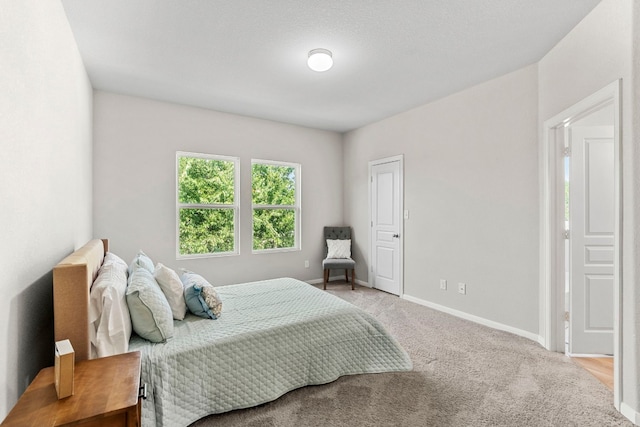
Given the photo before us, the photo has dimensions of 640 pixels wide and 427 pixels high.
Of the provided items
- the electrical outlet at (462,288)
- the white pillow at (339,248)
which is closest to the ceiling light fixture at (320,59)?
the electrical outlet at (462,288)

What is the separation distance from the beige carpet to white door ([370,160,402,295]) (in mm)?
1741

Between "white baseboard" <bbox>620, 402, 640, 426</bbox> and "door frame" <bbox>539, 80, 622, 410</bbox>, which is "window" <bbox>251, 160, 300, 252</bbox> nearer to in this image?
"door frame" <bbox>539, 80, 622, 410</bbox>

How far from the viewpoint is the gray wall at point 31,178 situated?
1.11 metres

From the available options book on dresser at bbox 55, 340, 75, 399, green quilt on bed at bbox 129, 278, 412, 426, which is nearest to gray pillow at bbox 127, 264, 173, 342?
green quilt on bed at bbox 129, 278, 412, 426

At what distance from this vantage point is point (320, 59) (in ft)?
8.55

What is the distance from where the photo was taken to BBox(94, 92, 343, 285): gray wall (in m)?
3.53

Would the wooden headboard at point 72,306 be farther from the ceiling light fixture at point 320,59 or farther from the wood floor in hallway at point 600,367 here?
the wood floor in hallway at point 600,367

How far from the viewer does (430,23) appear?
88.7 inches

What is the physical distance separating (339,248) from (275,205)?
1.29m

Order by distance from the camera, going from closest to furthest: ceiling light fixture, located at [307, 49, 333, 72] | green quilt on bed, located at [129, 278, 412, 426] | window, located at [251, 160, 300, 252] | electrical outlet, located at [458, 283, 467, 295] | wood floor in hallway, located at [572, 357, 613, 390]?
green quilt on bed, located at [129, 278, 412, 426] → wood floor in hallway, located at [572, 357, 613, 390] → ceiling light fixture, located at [307, 49, 333, 72] → electrical outlet, located at [458, 283, 467, 295] → window, located at [251, 160, 300, 252]

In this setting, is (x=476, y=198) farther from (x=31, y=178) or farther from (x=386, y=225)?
(x=31, y=178)

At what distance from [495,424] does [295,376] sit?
1247 millimetres

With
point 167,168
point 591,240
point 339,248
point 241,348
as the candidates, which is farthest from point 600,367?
point 167,168

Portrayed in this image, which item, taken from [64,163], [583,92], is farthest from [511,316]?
[64,163]
